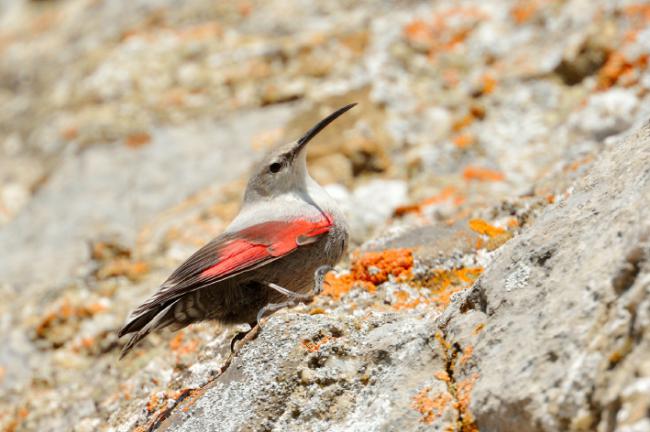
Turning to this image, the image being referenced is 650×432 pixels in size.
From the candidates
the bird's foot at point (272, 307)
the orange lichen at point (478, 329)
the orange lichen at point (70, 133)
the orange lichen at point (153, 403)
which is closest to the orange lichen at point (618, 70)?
the bird's foot at point (272, 307)

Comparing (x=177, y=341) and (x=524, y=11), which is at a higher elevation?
(x=524, y=11)

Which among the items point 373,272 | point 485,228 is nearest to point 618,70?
point 485,228

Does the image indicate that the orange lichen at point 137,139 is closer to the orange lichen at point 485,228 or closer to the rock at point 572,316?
the orange lichen at point 485,228

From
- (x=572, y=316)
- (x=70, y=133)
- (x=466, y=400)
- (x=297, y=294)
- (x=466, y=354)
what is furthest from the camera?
(x=70, y=133)

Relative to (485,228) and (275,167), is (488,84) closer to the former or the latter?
(275,167)

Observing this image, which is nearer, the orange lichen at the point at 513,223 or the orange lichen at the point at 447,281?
the orange lichen at the point at 447,281

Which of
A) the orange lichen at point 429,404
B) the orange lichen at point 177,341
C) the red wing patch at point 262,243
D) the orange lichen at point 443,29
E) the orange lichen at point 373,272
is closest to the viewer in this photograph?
the orange lichen at point 429,404
